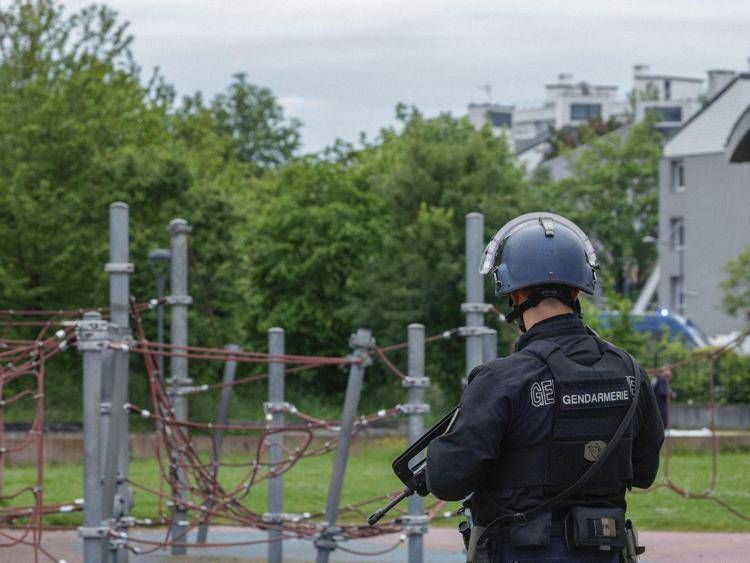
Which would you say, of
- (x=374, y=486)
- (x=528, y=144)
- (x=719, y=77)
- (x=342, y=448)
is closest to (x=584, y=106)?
(x=528, y=144)

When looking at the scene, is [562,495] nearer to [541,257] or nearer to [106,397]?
[541,257]

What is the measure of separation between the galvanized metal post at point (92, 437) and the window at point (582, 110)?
123m

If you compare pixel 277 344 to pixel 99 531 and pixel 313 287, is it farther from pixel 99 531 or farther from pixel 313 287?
pixel 313 287

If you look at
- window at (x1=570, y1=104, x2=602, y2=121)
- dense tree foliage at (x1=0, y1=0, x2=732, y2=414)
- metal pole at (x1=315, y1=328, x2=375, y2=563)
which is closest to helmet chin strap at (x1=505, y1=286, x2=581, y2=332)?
metal pole at (x1=315, y1=328, x2=375, y2=563)

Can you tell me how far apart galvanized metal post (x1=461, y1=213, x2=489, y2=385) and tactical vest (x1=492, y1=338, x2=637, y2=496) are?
6043 mm

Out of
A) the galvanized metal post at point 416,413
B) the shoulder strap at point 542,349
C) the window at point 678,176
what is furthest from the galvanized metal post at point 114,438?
the window at point 678,176

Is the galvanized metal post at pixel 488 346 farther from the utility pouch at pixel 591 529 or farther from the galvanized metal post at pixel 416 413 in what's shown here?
the utility pouch at pixel 591 529

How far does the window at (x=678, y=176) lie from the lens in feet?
229

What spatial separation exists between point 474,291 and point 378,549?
353 centimetres

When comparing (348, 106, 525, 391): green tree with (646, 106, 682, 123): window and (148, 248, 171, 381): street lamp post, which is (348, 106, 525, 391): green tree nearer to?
(148, 248, 171, 381): street lamp post

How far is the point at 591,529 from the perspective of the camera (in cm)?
498

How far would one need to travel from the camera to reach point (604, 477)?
506cm

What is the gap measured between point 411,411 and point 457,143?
70.6 feet

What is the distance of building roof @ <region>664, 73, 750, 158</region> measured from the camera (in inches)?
2507
